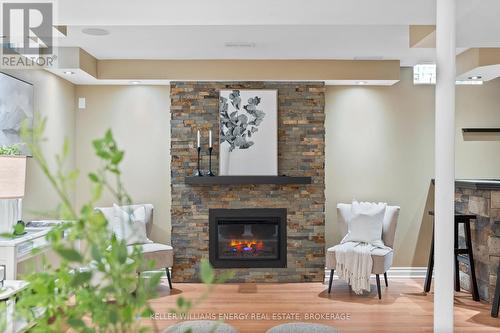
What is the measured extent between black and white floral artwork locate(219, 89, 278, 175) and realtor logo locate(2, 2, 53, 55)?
1.99 meters

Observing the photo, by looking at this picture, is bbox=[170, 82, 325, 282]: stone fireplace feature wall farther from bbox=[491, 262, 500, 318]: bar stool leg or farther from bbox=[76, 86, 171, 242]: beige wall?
bbox=[491, 262, 500, 318]: bar stool leg

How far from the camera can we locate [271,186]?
547 centimetres

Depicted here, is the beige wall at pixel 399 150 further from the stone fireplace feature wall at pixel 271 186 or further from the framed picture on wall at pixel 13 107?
the framed picture on wall at pixel 13 107

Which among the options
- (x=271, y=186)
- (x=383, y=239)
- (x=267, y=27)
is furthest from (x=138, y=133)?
(x=383, y=239)

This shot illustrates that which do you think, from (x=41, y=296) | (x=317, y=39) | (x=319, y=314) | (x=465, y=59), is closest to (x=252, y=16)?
(x=317, y=39)

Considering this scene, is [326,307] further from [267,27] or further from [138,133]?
[138,133]

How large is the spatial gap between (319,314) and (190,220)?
1.94 meters

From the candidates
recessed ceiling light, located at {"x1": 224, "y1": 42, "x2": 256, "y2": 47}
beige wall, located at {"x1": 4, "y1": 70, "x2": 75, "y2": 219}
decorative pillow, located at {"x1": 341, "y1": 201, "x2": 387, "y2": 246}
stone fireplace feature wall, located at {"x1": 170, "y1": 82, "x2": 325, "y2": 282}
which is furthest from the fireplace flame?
recessed ceiling light, located at {"x1": 224, "y1": 42, "x2": 256, "y2": 47}

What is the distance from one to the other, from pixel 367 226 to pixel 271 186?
1.17 metres

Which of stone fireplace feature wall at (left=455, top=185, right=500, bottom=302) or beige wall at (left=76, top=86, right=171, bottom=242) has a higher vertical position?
beige wall at (left=76, top=86, right=171, bottom=242)

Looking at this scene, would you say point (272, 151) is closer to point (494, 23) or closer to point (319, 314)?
point (319, 314)

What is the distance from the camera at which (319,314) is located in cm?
423

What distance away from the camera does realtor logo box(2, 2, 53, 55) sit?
2.81 m

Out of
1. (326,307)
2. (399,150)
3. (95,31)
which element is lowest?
(326,307)
